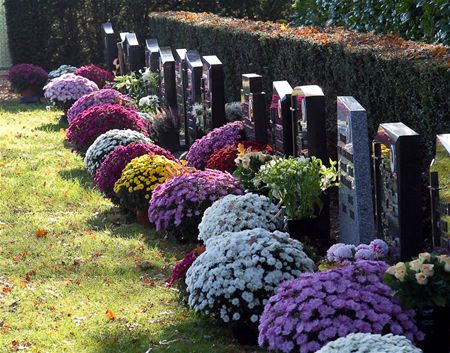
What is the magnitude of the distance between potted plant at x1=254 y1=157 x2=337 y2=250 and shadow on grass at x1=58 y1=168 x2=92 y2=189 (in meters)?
4.71

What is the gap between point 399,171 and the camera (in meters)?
6.71

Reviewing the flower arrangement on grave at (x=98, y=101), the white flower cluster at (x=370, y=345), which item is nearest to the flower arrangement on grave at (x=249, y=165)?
the white flower cluster at (x=370, y=345)

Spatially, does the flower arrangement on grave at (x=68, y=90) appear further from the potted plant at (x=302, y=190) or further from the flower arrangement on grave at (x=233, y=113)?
the potted plant at (x=302, y=190)

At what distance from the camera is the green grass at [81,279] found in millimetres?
7008

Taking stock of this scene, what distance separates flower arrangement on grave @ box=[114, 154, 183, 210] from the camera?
10.3m

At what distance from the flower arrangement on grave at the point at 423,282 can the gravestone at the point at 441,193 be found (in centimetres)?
45

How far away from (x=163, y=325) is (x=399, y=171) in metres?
1.87

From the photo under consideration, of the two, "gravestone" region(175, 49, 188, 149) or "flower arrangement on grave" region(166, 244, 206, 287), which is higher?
"gravestone" region(175, 49, 188, 149)

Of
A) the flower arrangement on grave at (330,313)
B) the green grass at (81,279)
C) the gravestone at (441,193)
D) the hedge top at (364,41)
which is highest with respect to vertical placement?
the hedge top at (364,41)

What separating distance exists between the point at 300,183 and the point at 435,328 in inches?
97.8

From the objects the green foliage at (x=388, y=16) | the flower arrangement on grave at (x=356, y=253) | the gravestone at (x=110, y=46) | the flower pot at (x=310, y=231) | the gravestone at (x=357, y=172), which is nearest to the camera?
the flower arrangement on grave at (x=356, y=253)

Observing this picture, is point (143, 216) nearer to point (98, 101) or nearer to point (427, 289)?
point (427, 289)

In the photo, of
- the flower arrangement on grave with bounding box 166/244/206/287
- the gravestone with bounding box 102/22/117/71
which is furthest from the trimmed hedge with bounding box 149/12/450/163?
the gravestone with bounding box 102/22/117/71

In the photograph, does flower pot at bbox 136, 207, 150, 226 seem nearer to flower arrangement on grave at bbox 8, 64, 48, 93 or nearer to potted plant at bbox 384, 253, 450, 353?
potted plant at bbox 384, 253, 450, 353
